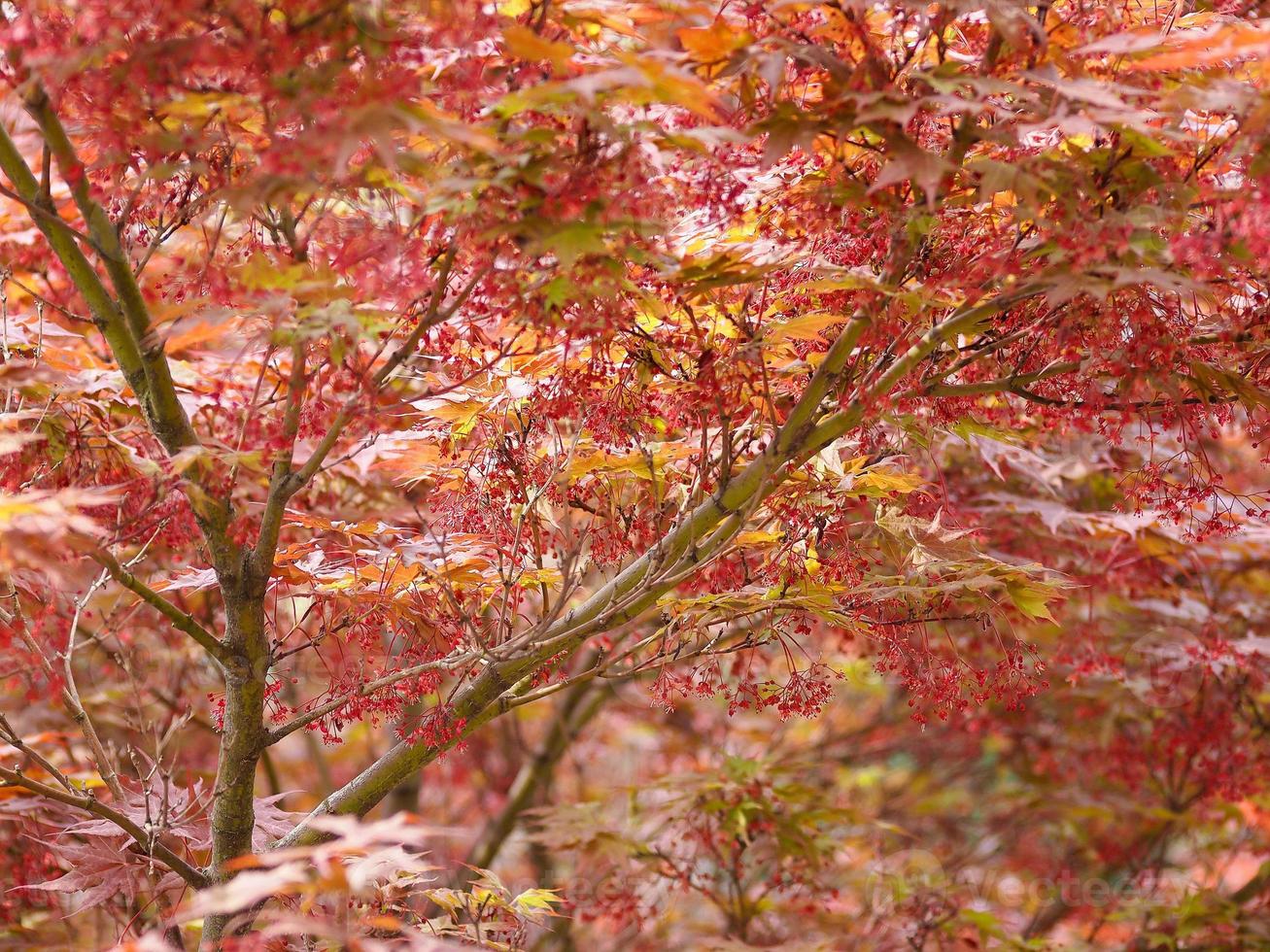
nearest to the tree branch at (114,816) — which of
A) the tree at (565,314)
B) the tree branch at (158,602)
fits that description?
the tree at (565,314)

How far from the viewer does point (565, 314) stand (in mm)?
2248

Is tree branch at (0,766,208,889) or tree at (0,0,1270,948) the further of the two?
tree branch at (0,766,208,889)

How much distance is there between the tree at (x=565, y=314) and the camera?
185 centimetres

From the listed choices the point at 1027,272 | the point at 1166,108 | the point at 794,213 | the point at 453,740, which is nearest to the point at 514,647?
the point at 453,740

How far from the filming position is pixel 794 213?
8.14 feet

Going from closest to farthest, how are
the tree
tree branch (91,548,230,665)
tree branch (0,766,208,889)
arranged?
the tree → tree branch (91,548,230,665) → tree branch (0,766,208,889)

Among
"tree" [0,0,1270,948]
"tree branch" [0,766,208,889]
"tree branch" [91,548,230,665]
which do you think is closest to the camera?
"tree" [0,0,1270,948]

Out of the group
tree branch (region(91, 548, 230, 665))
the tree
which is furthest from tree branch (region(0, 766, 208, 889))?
tree branch (region(91, 548, 230, 665))

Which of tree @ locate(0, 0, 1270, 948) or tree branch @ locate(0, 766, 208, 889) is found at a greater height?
tree @ locate(0, 0, 1270, 948)

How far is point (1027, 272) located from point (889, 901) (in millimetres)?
3191

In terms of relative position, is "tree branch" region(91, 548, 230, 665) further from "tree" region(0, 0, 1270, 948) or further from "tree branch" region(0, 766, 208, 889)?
"tree branch" region(0, 766, 208, 889)

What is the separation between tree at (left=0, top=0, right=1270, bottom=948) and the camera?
1.85m

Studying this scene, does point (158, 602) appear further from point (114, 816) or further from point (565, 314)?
point (565, 314)

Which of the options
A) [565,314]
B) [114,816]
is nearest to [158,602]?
[114,816]
